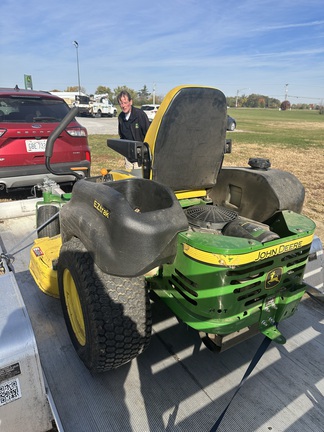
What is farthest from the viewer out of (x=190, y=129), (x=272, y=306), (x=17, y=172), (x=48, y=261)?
(x=17, y=172)

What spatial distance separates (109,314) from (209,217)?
882 millimetres

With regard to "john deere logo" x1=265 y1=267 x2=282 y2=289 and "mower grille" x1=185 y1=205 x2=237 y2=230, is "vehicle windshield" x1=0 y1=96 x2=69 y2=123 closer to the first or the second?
"mower grille" x1=185 y1=205 x2=237 y2=230

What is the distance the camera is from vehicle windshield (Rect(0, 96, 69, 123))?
470 cm

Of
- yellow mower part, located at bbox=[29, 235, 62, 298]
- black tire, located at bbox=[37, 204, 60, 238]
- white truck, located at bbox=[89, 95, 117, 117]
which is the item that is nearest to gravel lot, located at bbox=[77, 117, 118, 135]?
white truck, located at bbox=[89, 95, 117, 117]

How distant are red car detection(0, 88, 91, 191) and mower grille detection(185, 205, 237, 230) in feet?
8.57

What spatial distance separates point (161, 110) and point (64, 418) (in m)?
1.91

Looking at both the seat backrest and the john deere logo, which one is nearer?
the john deere logo

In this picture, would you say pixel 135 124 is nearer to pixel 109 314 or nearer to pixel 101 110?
pixel 109 314

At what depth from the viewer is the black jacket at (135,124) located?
16.0ft

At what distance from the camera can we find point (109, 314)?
1.82 m

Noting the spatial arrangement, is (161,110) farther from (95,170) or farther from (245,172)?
(95,170)

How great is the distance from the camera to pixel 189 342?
7.96 feet

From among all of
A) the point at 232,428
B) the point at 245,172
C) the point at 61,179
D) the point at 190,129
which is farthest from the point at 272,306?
the point at 61,179

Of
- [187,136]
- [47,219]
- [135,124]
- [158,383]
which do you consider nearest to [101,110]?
[135,124]
